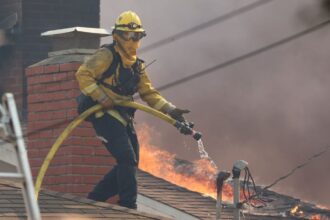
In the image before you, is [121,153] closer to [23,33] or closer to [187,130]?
[187,130]

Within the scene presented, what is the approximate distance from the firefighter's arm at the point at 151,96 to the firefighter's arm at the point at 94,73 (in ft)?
2.01

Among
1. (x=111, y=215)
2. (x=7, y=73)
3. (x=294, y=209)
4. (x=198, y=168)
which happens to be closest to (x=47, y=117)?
(x=111, y=215)

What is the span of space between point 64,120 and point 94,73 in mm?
1240

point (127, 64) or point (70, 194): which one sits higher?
point (127, 64)

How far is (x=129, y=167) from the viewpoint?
45.1ft

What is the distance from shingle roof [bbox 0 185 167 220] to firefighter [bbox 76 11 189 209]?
0.41 metres

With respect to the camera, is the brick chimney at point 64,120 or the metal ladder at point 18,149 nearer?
the metal ladder at point 18,149

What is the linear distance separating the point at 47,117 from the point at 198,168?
305 inches

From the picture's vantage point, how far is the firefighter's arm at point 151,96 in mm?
14156

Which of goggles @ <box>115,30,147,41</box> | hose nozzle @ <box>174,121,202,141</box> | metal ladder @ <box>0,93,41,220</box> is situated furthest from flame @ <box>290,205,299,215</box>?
metal ladder @ <box>0,93,41,220</box>

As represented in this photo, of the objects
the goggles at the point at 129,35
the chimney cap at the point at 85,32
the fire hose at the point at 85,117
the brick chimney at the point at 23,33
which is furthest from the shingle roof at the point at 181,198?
the brick chimney at the point at 23,33

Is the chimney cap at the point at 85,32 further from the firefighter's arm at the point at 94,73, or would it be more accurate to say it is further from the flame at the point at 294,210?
the flame at the point at 294,210

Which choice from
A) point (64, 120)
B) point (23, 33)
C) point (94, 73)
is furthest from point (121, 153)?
point (23, 33)

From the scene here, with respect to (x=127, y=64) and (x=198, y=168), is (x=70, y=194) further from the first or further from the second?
(x=198, y=168)
